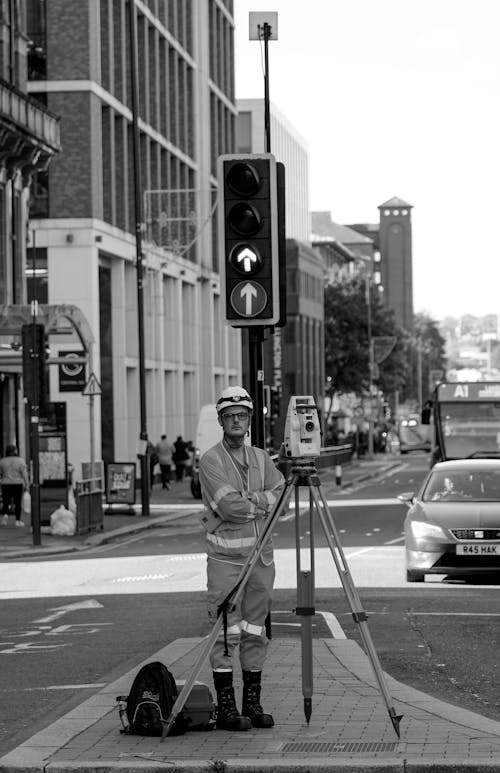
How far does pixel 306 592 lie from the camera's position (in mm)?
9062

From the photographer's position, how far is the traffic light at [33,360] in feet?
93.1

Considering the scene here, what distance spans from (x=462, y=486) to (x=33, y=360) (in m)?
9.98

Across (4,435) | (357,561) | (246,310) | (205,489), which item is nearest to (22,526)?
(4,435)

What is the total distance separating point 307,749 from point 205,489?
152 centimetres

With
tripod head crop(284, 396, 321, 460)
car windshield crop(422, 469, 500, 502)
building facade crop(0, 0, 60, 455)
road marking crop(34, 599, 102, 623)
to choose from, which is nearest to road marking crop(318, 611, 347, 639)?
road marking crop(34, 599, 102, 623)

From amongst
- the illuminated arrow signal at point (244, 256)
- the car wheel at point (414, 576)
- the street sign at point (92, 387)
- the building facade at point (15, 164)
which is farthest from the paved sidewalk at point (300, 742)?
the building facade at point (15, 164)

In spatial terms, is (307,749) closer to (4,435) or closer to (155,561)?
(155,561)

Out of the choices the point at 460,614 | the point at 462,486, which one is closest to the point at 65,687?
the point at 460,614

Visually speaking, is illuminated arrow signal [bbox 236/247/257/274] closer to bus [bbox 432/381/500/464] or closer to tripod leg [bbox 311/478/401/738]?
tripod leg [bbox 311/478/401/738]

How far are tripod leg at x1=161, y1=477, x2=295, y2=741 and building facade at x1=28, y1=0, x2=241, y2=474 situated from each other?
28.6m

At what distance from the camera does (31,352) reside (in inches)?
1128

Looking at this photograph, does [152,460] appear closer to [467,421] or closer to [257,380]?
[467,421]

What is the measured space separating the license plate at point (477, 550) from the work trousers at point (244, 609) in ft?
33.3

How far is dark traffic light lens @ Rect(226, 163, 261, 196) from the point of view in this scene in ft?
→ 39.4
